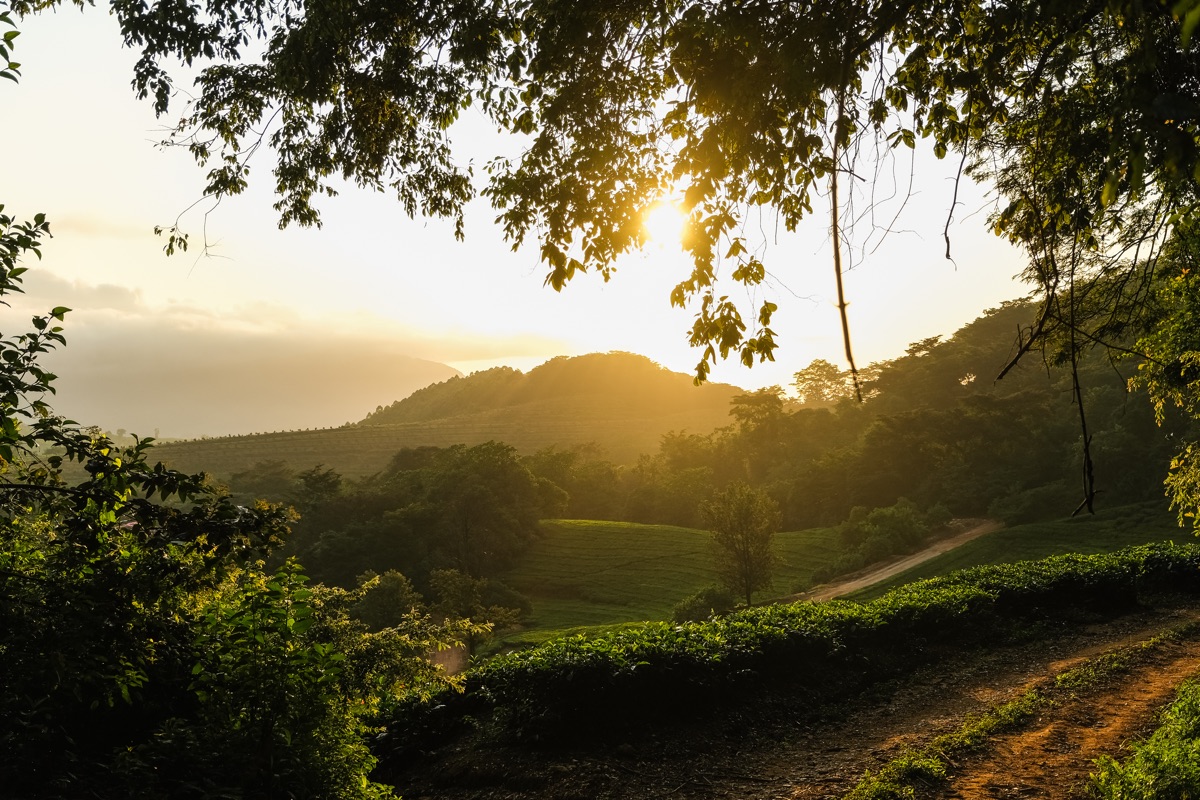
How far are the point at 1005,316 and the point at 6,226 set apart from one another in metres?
74.8

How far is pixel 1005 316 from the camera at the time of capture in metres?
68.2

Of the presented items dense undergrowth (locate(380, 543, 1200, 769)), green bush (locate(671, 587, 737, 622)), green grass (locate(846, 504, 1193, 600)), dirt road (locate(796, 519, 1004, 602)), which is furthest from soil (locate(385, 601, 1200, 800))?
dirt road (locate(796, 519, 1004, 602))

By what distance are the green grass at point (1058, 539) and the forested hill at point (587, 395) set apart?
83.6 m

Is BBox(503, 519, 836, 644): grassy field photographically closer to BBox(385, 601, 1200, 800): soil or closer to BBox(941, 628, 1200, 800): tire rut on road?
BBox(385, 601, 1200, 800): soil

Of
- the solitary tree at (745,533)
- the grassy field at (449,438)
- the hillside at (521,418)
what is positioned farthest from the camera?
the hillside at (521,418)

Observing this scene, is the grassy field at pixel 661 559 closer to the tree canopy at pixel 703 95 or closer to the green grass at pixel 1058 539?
the green grass at pixel 1058 539

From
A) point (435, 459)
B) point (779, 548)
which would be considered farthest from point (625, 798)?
point (435, 459)

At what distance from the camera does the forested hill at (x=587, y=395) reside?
126m

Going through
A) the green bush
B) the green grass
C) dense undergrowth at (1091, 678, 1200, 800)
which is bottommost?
the green bush

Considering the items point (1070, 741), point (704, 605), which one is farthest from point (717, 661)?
point (704, 605)

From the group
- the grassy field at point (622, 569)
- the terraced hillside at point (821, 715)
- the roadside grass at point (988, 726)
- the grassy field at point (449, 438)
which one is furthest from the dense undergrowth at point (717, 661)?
the grassy field at point (449, 438)

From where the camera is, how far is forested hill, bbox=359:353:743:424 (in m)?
126

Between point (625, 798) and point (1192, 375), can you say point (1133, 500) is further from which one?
point (625, 798)

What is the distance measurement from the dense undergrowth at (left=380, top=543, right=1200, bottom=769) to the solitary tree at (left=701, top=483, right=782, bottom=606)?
1958 centimetres
